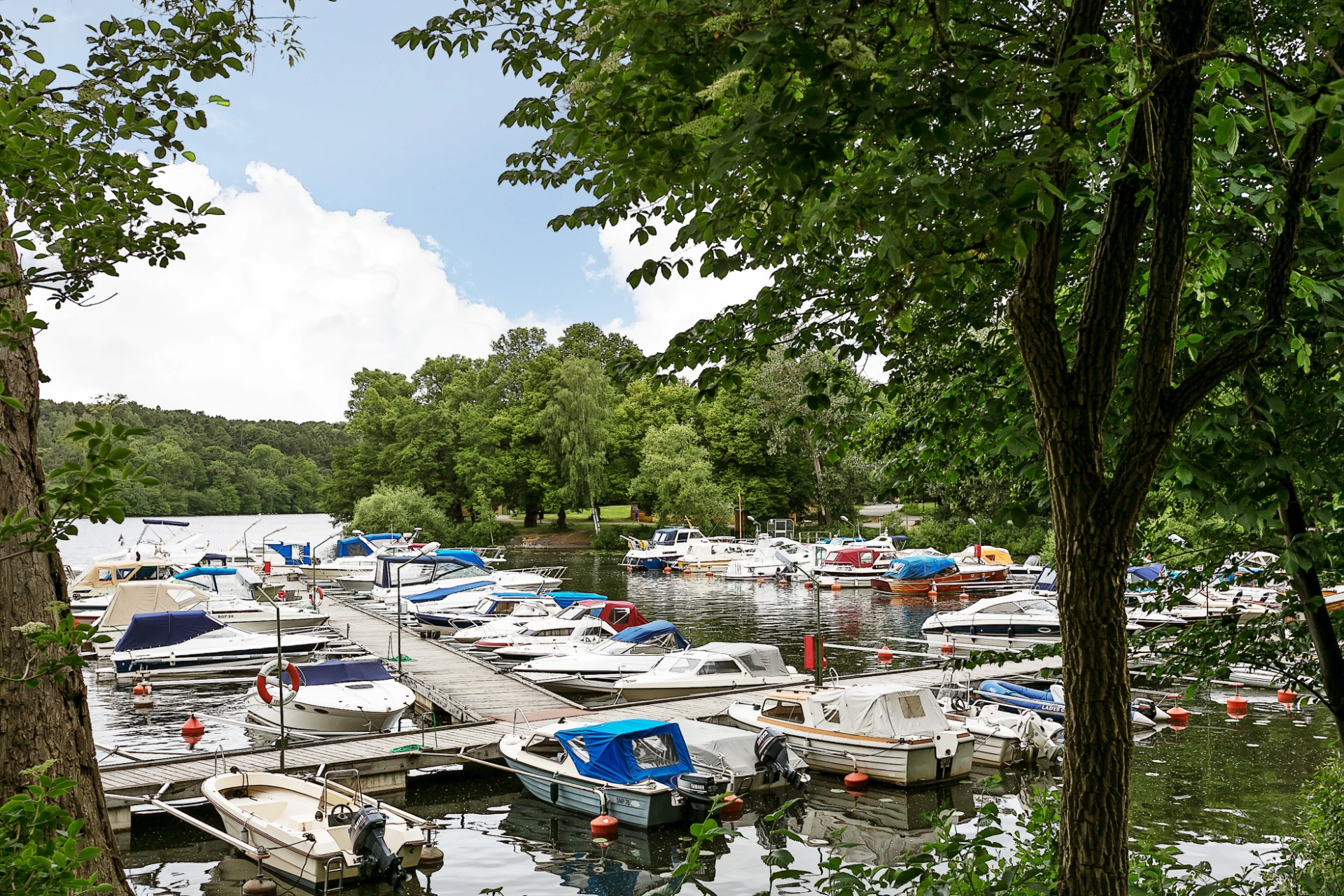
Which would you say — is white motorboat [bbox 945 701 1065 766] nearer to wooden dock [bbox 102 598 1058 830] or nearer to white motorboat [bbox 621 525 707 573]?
wooden dock [bbox 102 598 1058 830]

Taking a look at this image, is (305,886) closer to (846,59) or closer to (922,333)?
(922,333)

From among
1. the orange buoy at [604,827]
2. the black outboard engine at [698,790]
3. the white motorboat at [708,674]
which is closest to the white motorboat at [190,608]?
Answer: the white motorboat at [708,674]

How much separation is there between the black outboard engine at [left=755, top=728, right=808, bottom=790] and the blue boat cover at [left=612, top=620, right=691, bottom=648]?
864 cm

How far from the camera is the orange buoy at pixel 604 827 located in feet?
47.5

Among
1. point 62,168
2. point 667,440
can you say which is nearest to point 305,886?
point 62,168

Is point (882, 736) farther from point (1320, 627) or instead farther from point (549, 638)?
point (549, 638)

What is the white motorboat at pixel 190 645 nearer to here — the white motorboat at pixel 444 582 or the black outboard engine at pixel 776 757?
the white motorboat at pixel 444 582

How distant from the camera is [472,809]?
15977mm

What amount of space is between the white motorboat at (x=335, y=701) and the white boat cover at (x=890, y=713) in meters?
8.82

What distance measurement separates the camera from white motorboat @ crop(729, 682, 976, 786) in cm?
1681

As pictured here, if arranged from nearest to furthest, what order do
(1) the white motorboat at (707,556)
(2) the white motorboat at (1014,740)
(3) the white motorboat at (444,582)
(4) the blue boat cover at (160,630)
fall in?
(2) the white motorboat at (1014,740) → (4) the blue boat cover at (160,630) → (3) the white motorboat at (444,582) → (1) the white motorboat at (707,556)

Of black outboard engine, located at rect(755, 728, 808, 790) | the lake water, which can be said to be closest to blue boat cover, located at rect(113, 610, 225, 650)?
the lake water

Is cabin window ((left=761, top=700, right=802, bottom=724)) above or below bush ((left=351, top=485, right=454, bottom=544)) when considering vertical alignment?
below

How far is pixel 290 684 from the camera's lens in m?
20.6
